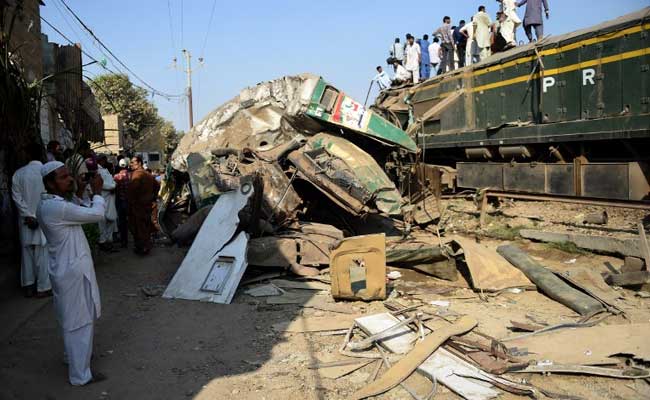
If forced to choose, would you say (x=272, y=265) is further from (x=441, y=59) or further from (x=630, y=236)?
(x=441, y=59)

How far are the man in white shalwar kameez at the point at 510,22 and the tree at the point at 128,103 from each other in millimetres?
22945

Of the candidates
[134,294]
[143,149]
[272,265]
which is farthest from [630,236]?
[143,149]

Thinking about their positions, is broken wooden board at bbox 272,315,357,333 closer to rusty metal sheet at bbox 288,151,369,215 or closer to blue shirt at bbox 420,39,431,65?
rusty metal sheet at bbox 288,151,369,215

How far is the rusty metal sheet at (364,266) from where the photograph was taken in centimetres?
541

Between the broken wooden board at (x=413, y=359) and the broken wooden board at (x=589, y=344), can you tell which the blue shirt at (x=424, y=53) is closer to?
the broken wooden board at (x=413, y=359)

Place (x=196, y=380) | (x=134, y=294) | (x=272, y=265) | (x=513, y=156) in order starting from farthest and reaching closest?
(x=513, y=156), (x=272, y=265), (x=134, y=294), (x=196, y=380)

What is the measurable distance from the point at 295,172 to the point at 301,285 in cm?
238

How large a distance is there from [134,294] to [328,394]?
3.38 metres

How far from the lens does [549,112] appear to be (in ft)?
28.0

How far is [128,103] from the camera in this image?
3052 cm

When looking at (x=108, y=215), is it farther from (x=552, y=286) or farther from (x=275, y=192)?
(x=552, y=286)

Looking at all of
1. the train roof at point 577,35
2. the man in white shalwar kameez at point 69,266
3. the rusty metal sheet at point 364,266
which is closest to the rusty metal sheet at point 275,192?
the rusty metal sheet at point 364,266

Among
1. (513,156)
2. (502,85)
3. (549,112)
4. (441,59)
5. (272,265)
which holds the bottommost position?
(272,265)

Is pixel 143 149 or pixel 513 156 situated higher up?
pixel 143 149
